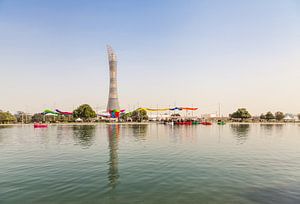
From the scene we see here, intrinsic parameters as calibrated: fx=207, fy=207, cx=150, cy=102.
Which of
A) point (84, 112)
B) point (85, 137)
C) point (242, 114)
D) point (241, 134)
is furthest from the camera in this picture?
point (242, 114)

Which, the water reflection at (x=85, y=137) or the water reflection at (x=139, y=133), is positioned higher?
the water reflection at (x=85, y=137)

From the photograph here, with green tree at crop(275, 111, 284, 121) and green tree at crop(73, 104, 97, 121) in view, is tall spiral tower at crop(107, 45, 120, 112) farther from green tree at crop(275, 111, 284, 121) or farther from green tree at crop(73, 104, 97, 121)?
green tree at crop(275, 111, 284, 121)

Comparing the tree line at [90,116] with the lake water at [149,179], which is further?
the tree line at [90,116]

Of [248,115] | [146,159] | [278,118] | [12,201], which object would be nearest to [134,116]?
[248,115]

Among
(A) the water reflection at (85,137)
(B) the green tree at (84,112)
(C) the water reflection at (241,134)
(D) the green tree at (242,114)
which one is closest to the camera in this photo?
(A) the water reflection at (85,137)

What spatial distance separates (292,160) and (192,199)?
17.0 m

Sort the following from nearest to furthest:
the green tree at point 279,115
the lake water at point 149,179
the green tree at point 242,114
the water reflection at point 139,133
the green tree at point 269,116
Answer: the lake water at point 149,179 → the water reflection at point 139,133 → the green tree at point 242,114 → the green tree at point 269,116 → the green tree at point 279,115

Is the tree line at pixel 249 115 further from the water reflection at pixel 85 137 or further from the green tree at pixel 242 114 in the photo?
the water reflection at pixel 85 137

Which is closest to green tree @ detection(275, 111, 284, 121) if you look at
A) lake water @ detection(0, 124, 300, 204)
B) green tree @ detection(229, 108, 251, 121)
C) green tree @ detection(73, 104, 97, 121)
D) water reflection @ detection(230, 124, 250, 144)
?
green tree @ detection(229, 108, 251, 121)

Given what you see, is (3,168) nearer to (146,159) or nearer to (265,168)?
(146,159)

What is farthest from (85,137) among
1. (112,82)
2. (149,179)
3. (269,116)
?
(269,116)

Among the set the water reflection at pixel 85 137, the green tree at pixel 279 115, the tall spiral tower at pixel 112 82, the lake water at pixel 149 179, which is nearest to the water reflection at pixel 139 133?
the water reflection at pixel 85 137

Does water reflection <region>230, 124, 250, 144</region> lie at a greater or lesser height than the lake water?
lesser

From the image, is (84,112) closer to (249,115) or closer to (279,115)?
(249,115)
